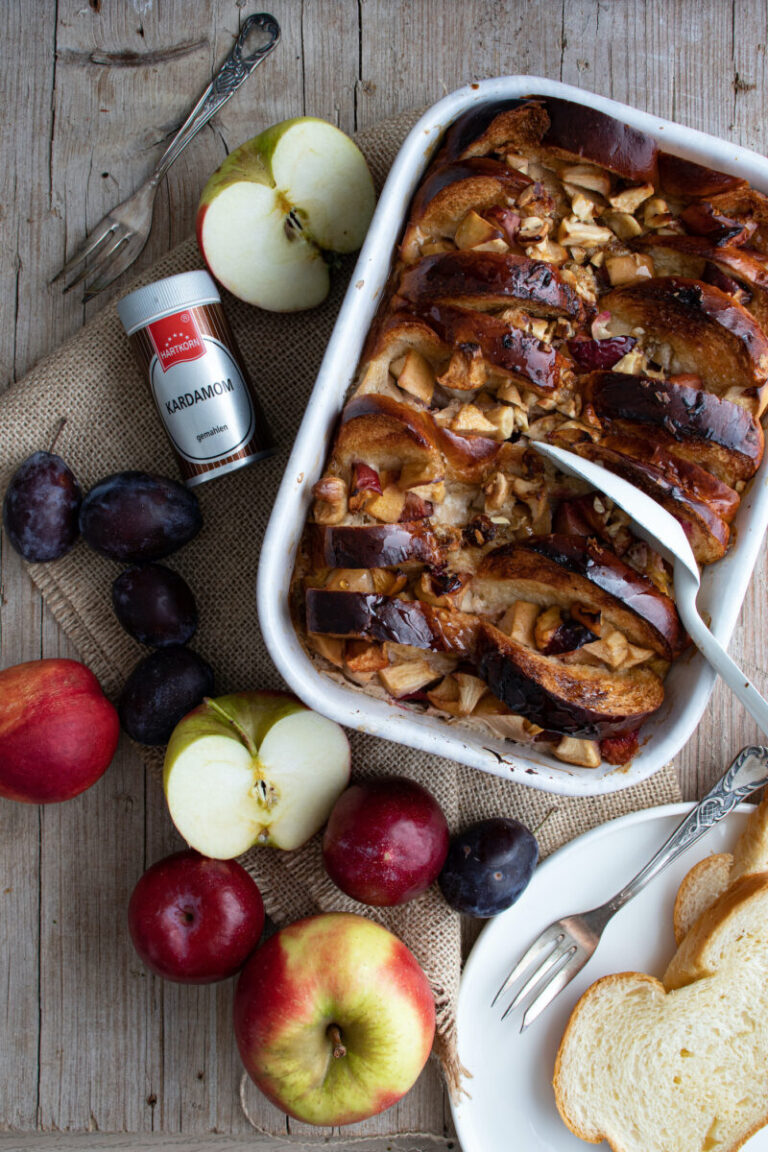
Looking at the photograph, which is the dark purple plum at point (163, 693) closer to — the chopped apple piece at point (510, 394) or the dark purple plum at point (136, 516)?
the dark purple plum at point (136, 516)

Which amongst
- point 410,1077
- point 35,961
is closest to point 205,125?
point 35,961

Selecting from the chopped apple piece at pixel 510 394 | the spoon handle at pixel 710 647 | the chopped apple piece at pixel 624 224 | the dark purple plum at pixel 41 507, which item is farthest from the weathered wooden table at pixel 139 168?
the spoon handle at pixel 710 647

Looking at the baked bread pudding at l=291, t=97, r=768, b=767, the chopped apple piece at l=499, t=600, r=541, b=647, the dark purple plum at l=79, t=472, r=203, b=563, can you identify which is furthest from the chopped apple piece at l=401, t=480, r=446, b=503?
the dark purple plum at l=79, t=472, r=203, b=563

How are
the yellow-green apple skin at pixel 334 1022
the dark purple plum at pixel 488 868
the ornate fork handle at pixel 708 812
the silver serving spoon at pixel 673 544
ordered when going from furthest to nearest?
the ornate fork handle at pixel 708 812 < the dark purple plum at pixel 488 868 < the yellow-green apple skin at pixel 334 1022 < the silver serving spoon at pixel 673 544

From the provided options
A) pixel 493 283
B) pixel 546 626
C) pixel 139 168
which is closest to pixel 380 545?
pixel 546 626

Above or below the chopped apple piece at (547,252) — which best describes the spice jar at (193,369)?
below

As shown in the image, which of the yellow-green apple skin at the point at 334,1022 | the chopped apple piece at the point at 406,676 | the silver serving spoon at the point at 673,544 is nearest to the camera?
the silver serving spoon at the point at 673,544

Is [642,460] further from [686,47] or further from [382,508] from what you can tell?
[686,47]
